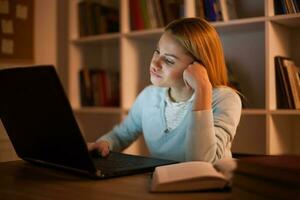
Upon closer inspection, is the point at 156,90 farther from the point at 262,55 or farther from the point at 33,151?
the point at 262,55

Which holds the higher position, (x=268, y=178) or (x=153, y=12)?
(x=153, y=12)

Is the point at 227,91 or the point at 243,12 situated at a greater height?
the point at 243,12

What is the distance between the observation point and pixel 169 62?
150cm

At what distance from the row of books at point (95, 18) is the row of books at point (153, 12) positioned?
23 centimetres

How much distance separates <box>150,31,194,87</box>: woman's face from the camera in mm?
1487

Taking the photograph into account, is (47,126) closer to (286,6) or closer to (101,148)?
(101,148)

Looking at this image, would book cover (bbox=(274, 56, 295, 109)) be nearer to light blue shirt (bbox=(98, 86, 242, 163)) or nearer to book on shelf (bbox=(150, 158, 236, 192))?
light blue shirt (bbox=(98, 86, 242, 163))

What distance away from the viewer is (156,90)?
1702mm

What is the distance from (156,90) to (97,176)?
2.36 feet

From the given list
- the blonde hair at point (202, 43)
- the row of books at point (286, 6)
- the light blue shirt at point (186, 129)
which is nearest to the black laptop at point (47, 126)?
the light blue shirt at point (186, 129)

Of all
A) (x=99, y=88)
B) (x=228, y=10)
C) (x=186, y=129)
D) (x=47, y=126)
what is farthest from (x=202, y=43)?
(x=99, y=88)

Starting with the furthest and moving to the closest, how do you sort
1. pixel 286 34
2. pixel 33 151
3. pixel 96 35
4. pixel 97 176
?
1. pixel 96 35
2. pixel 286 34
3. pixel 33 151
4. pixel 97 176

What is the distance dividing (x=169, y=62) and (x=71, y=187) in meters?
0.67

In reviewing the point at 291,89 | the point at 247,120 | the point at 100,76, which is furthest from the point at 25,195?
the point at 100,76
